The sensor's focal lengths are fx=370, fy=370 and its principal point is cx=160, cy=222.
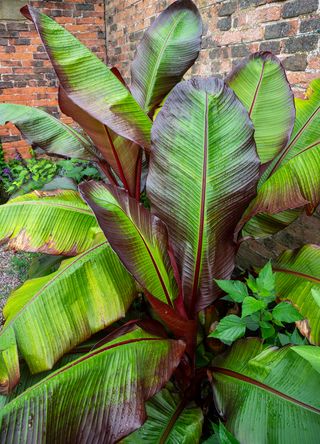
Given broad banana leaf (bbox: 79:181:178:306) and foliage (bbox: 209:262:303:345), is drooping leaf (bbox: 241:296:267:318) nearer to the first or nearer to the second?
foliage (bbox: 209:262:303:345)

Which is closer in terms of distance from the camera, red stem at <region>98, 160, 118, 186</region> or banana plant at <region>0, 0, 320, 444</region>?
banana plant at <region>0, 0, 320, 444</region>

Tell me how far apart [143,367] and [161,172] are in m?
0.57

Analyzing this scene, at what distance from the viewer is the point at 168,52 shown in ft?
5.27

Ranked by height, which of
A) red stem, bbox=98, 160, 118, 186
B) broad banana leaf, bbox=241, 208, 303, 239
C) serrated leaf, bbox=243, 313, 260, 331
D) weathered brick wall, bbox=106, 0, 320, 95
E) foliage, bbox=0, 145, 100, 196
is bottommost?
foliage, bbox=0, 145, 100, 196

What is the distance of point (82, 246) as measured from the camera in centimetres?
145

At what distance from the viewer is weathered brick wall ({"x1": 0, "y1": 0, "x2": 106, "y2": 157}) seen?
3.76 meters

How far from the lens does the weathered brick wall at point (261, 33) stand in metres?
1.70

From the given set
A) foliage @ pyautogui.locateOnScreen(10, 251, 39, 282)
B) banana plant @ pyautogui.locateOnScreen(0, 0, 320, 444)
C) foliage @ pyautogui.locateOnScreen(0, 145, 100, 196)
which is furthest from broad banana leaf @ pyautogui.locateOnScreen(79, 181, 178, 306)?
foliage @ pyautogui.locateOnScreen(10, 251, 39, 282)

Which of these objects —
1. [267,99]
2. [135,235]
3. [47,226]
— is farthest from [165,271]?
[267,99]

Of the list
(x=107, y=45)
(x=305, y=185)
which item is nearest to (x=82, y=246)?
(x=305, y=185)

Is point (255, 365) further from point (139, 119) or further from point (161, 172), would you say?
point (139, 119)

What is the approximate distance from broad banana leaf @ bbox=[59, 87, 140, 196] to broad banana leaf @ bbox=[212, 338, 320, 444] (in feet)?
2.91

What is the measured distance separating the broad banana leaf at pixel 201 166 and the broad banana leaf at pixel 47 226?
0.41 metres

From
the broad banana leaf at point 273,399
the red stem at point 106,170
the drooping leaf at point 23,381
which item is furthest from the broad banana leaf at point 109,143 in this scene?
the broad banana leaf at point 273,399
